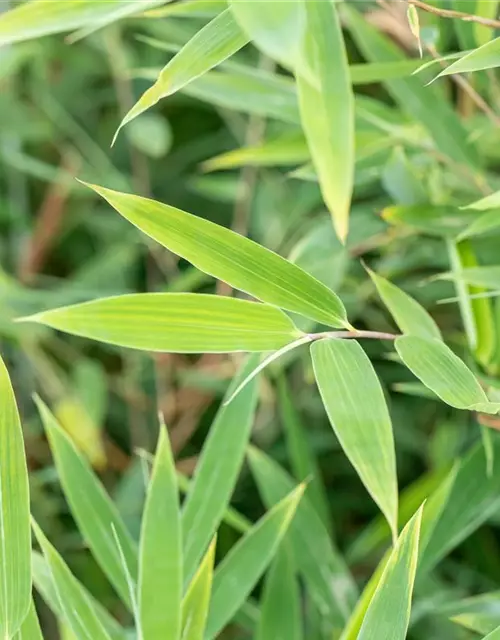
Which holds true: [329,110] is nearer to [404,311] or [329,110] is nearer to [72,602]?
[404,311]

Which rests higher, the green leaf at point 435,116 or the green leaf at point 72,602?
the green leaf at point 435,116

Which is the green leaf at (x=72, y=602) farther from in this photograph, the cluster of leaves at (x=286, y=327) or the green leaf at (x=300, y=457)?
the green leaf at (x=300, y=457)

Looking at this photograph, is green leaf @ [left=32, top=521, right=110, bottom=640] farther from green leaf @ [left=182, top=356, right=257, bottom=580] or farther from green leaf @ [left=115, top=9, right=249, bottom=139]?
green leaf @ [left=115, top=9, right=249, bottom=139]

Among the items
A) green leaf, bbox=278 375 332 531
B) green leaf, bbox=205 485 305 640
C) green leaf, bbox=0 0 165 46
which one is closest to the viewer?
green leaf, bbox=0 0 165 46

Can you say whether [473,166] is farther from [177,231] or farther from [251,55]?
[251,55]

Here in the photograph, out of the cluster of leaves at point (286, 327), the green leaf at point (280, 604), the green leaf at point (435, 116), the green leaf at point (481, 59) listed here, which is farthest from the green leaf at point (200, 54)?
the green leaf at point (280, 604)

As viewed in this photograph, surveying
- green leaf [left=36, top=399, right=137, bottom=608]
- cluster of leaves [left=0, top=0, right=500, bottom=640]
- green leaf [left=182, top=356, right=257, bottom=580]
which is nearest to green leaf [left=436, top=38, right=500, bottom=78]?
cluster of leaves [left=0, top=0, right=500, bottom=640]

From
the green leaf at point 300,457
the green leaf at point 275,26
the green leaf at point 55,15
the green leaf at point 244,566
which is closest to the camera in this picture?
the green leaf at point 275,26
